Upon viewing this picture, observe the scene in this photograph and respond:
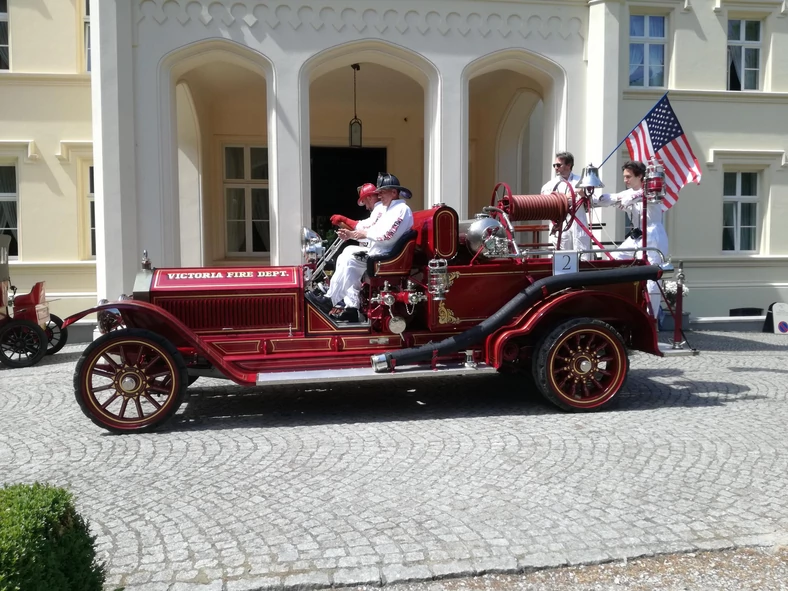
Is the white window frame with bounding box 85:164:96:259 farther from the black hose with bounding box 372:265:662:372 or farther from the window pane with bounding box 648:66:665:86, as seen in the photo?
the window pane with bounding box 648:66:665:86

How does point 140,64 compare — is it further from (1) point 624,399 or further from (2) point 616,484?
(2) point 616,484

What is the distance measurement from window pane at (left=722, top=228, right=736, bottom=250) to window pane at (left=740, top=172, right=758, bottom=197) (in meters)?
0.71

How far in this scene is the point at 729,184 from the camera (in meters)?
12.3

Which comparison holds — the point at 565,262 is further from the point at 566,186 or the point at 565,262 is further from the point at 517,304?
the point at 566,186

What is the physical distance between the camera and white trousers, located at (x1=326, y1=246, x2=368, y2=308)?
5.94 meters

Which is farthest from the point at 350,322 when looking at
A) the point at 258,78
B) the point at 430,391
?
the point at 258,78

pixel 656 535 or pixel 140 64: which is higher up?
pixel 140 64

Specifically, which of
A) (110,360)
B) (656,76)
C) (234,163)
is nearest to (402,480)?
(110,360)

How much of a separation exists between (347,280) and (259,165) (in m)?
8.79

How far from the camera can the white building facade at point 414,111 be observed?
916 centimetres

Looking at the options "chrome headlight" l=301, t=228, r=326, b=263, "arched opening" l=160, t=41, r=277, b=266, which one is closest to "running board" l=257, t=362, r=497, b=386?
"chrome headlight" l=301, t=228, r=326, b=263

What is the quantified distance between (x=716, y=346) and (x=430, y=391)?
16.0 feet

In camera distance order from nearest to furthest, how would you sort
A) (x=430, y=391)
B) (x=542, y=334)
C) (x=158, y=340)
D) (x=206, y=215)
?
(x=158, y=340)
(x=542, y=334)
(x=430, y=391)
(x=206, y=215)

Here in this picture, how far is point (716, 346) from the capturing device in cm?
950
